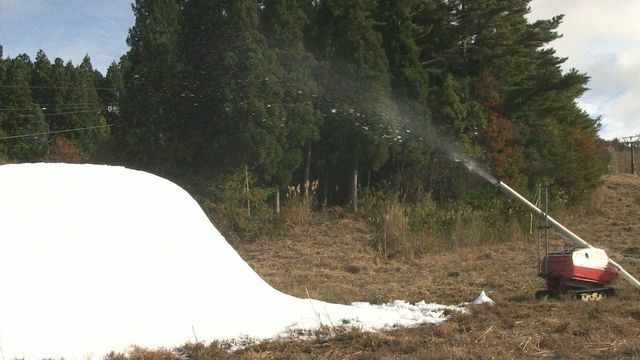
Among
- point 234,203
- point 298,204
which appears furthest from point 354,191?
point 234,203

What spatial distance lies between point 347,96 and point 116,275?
12684 mm

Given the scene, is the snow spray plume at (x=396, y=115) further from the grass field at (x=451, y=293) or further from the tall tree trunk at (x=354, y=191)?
the grass field at (x=451, y=293)

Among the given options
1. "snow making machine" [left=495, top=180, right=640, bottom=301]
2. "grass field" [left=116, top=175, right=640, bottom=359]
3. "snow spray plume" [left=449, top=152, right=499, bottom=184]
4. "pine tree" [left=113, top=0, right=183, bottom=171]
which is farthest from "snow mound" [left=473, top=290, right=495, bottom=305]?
"pine tree" [left=113, top=0, right=183, bottom=171]

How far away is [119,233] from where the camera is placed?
6387 mm

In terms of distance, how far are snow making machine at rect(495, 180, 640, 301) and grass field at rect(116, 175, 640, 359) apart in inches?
11.2

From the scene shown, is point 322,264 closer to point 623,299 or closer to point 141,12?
point 623,299

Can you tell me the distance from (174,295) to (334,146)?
1272cm

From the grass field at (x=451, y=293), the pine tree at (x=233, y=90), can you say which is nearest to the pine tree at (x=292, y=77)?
the pine tree at (x=233, y=90)

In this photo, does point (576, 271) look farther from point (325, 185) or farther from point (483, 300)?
point (325, 185)

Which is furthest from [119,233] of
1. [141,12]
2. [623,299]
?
[141,12]

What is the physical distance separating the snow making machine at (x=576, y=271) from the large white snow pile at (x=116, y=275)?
2594 mm

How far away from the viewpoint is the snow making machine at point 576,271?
29.2 feet

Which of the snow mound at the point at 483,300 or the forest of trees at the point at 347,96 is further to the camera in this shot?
the forest of trees at the point at 347,96

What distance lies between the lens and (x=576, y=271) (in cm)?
886
